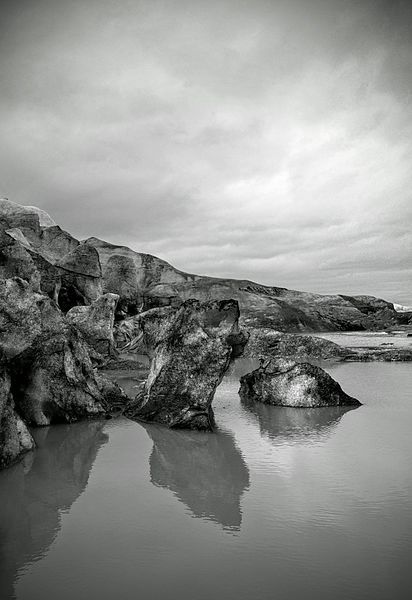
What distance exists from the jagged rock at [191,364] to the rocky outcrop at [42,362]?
1136 mm

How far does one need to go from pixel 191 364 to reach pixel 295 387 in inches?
108

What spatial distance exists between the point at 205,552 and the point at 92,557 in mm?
906

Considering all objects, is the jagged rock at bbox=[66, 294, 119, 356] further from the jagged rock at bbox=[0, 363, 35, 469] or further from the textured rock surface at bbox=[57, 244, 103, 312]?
the jagged rock at bbox=[0, 363, 35, 469]

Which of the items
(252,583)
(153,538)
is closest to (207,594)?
(252,583)

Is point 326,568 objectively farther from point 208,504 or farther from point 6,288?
point 6,288

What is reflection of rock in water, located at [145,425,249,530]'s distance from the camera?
4836 mm

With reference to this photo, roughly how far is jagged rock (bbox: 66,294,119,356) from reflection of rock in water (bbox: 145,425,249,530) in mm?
13079

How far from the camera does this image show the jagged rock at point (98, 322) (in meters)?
20.9

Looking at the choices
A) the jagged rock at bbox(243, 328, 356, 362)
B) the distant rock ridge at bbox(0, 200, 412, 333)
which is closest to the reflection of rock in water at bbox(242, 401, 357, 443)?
the jagged rock at bbox(243, 328, 356, 362)

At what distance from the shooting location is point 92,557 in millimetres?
3801

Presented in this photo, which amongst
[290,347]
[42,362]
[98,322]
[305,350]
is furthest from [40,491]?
[305,350]

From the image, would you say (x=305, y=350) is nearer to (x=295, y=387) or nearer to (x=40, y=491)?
(x=295, y=387)

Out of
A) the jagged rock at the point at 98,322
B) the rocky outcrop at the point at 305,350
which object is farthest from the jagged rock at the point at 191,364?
the jagged rock at the point at 98,322

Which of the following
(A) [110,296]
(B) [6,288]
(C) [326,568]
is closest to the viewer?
(C) [326,568]
